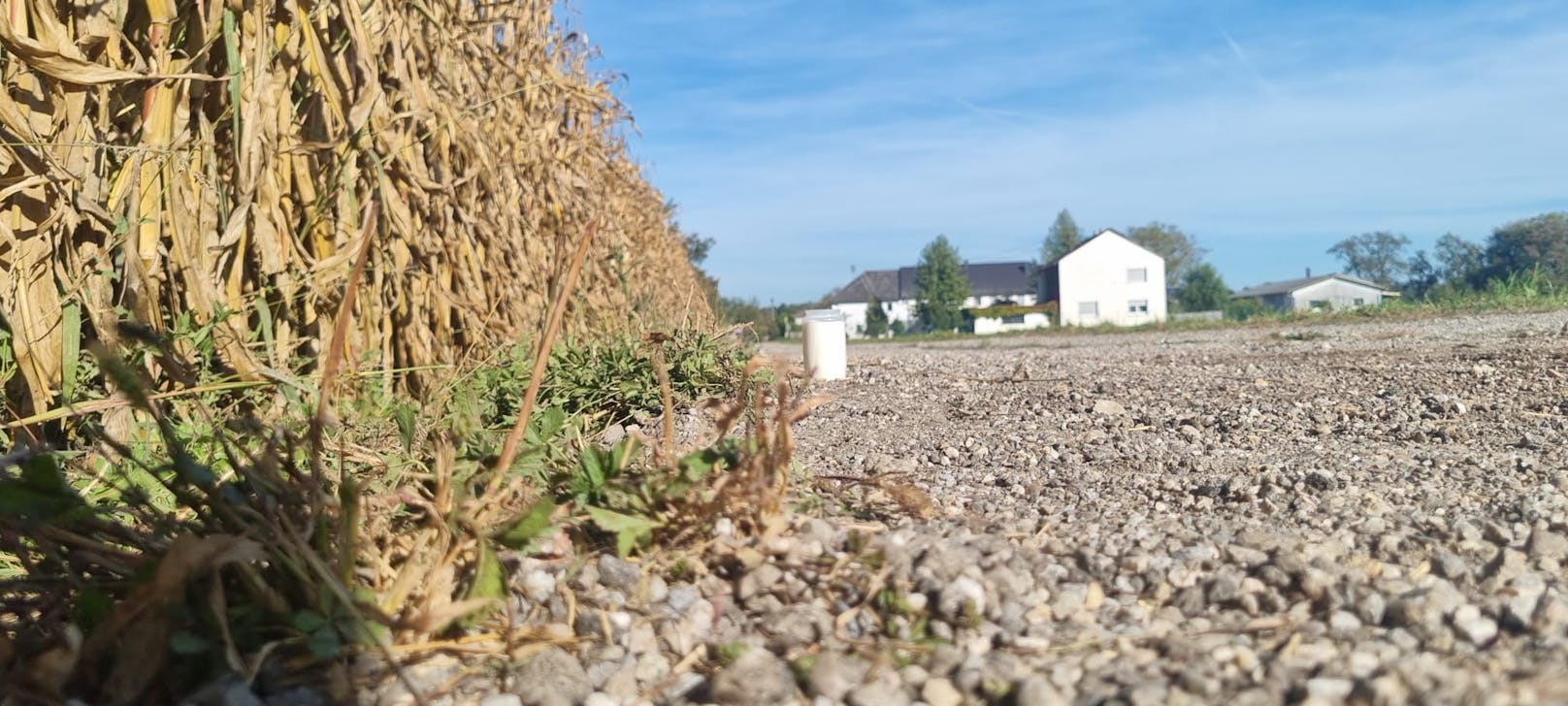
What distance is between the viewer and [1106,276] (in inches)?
2527

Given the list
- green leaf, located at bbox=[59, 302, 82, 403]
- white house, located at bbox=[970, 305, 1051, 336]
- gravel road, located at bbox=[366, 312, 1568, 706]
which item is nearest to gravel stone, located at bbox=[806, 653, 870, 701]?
gravel road, located at bbox=[366, 312, 1568, 706]

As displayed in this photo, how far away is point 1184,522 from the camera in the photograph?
212cm

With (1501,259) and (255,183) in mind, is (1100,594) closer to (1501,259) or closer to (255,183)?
(255,183)

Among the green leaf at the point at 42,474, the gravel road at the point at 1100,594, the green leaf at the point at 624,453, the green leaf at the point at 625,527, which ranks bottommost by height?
the gravel road at the point at 1100,594

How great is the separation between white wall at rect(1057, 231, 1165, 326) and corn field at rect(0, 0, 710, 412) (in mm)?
61970

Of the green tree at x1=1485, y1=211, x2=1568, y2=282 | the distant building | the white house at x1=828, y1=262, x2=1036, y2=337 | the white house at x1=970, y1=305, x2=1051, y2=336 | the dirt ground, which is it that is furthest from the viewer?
the white house at x1=828, y1=262, x2=1036, y2=337

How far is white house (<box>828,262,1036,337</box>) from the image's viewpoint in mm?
76938

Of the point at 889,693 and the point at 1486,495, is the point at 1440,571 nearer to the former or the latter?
the point at 1486,495

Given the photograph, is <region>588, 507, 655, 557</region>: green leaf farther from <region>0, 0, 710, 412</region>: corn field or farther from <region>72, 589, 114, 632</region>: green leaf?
<region>72, 589, 114, 632</region>: green leaf

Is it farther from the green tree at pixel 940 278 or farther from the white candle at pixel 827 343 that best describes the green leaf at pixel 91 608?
the green tree at pixel 940 278

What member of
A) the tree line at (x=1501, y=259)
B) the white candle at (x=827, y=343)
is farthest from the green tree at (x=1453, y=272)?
the white candle at (x=827, y=343)

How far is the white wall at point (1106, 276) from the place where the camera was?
63969 millimetres

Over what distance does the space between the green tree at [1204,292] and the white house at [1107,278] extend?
6.87m

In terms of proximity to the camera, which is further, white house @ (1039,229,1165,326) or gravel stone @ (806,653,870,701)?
white house @ (1039,229,1165,326)
